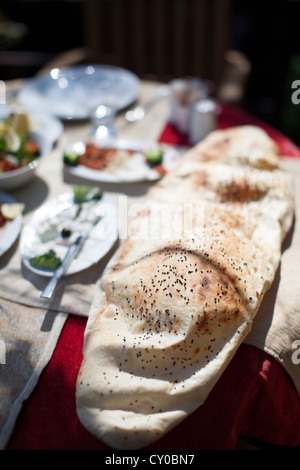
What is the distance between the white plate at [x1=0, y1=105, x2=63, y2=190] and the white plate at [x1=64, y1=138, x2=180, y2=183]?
0.41 feet

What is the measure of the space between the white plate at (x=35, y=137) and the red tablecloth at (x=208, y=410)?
86cm

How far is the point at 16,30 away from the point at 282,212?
5123 mm

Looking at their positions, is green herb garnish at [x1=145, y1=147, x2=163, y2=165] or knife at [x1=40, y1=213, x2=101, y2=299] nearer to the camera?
knife at [x1=40, y1=213, x2=101, y2=299]

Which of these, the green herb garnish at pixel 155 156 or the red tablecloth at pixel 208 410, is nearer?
the red tablecloth at pixel 208 410

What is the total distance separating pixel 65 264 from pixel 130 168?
2.69 feet

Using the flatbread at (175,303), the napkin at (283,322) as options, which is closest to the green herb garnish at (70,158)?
the flatbread at (175,303)

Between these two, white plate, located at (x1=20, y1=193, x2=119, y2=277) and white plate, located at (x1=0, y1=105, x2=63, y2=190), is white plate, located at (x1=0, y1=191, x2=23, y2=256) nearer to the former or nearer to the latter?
white plate, located at (x1=20, y1=193, x2=119, y2=277)

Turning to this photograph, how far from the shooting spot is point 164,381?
1183mm

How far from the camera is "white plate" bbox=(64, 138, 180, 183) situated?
2.11 m

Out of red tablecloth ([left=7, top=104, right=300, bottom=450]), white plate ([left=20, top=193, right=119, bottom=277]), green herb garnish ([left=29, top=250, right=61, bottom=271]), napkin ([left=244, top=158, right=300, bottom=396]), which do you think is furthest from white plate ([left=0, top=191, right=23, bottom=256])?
napkin ([left=244, top=158, right=300, bottom=396])

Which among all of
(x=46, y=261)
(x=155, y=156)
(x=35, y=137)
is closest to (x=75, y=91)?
(x=35, y=137)

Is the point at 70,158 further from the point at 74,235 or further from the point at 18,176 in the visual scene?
the point at 74,235

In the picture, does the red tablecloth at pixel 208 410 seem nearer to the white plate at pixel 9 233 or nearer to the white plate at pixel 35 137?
the white plate at pixel 9 233

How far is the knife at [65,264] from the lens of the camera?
1479mm
